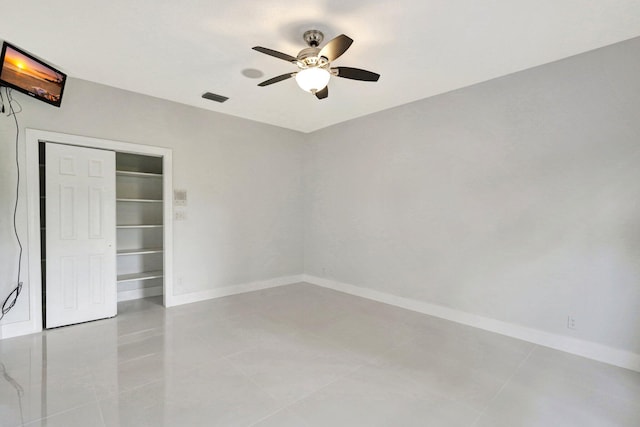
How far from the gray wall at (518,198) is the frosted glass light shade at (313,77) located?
6.87ft

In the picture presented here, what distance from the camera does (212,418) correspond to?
1.98 meters

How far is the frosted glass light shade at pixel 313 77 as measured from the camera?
8.10 feet

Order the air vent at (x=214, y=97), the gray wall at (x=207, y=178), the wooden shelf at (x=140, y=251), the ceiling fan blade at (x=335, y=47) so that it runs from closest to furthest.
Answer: the ceiling fan blade at (x=335, y=47)
the gray wall at (x=207, y=178)
the air vent at (x=214, y=97)
the wooden shelf at (x=140, y=251)

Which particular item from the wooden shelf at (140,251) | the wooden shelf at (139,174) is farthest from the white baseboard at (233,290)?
the wooden shelf at (139,174)

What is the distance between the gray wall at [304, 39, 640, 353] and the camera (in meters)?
2.75

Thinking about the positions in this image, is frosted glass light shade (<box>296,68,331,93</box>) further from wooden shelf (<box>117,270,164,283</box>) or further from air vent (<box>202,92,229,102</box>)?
wooden shelf (<box>117,270,164,283</box>)

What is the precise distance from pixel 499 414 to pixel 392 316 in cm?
191

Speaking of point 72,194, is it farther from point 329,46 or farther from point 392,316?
point 392,316

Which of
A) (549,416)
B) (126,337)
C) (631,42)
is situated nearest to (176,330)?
(126,337)

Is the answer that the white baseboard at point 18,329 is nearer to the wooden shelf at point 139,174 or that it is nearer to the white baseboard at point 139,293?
the white baseboard at point 139,293

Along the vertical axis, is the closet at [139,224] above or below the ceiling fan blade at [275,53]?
below

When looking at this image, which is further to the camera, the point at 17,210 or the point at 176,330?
the point at 176,330

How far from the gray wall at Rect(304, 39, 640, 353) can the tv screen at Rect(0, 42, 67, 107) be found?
153 inches

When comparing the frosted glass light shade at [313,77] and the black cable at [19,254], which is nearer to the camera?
the frosted glass light shade at [313,77]
